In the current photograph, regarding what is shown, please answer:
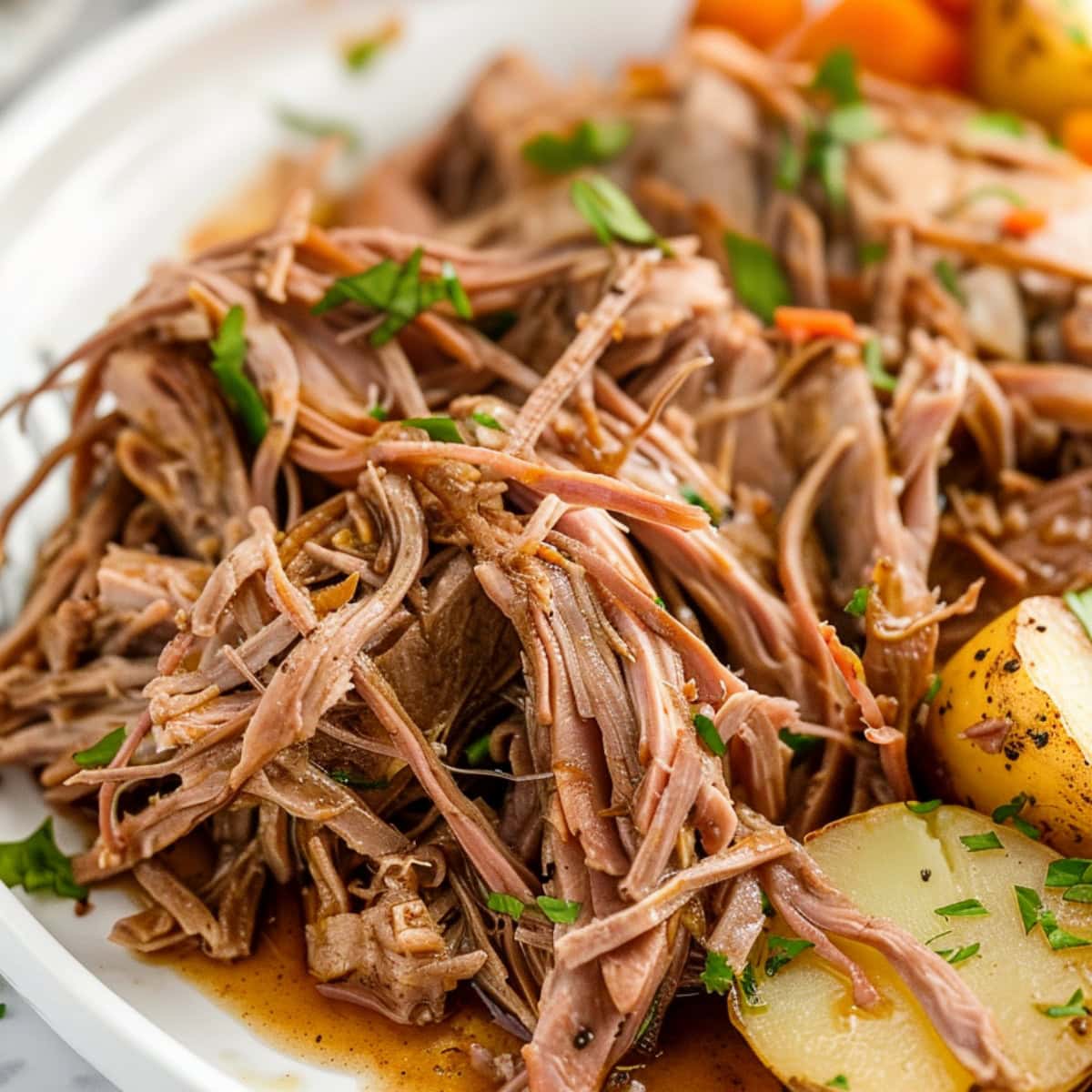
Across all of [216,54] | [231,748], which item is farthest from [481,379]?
[216,54]

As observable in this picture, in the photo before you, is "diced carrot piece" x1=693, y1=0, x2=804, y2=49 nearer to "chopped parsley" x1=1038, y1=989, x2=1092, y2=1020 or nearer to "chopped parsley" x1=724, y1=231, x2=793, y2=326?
"chopped parsley" x1=724, y1=231, x2=793, y2=326

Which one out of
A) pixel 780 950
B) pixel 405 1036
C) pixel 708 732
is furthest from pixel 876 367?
pixel 405 1036

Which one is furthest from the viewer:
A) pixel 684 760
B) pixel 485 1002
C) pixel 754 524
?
pixel 754 524

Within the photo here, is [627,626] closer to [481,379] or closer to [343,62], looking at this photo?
[481,379]

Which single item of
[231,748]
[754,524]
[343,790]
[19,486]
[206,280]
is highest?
[206,280]

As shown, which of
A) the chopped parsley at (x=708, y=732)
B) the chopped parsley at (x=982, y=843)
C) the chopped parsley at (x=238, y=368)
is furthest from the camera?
the chopped parsley at (x=238, y=368)

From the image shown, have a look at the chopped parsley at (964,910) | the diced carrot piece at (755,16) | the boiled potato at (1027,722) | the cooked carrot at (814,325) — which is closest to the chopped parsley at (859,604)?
the boiled potato at (1027,722)

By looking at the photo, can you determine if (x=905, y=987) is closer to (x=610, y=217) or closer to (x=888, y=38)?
(x=610, y=217)

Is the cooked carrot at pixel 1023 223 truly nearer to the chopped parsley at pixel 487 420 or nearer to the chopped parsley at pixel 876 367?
the chopped parsley at pixel 876 367
